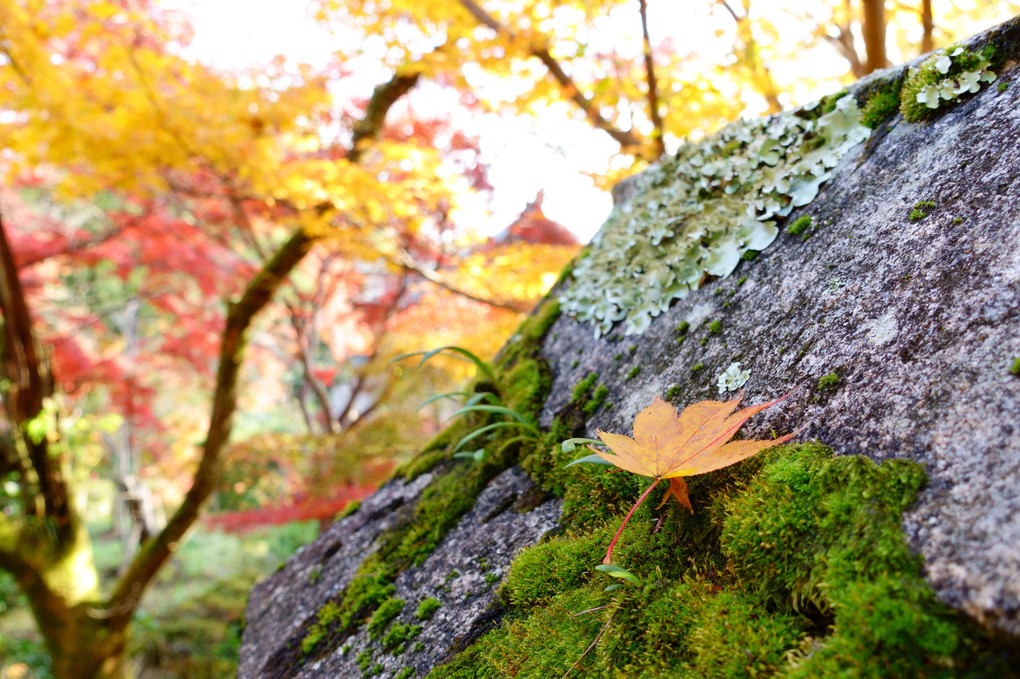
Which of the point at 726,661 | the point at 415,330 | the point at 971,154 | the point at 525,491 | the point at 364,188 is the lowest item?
the point at 726,661

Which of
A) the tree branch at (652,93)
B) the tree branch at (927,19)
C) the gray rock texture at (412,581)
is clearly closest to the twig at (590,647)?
the gray rock texture at (412,581)

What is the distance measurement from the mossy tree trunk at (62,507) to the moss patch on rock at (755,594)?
4.16m

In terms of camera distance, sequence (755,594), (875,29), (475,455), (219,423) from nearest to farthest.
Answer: (755,594) → (475,455) → (875,29) → (219,423)

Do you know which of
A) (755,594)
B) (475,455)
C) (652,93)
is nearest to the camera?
(755,594)

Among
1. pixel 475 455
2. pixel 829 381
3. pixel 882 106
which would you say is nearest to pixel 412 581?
pixel 475 455

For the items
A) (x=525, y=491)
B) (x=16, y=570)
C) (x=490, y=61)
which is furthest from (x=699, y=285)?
(x=16, y=570)

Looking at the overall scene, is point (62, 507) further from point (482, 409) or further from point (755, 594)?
point (755, 594)

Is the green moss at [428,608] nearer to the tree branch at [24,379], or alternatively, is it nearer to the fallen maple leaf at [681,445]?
the fallen maple leaf at [681,445]

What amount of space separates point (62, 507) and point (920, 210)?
6.10 metres

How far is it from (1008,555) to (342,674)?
1243 millimetres

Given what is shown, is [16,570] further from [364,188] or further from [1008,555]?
[1008,555]

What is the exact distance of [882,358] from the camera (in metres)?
0.88

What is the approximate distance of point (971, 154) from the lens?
3.27ft

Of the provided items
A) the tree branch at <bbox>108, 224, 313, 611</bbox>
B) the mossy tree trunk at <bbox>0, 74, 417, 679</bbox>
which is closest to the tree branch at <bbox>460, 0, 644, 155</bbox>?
the mossy tree trunk at <bbox>0, 74, 417, 679</bbox>
